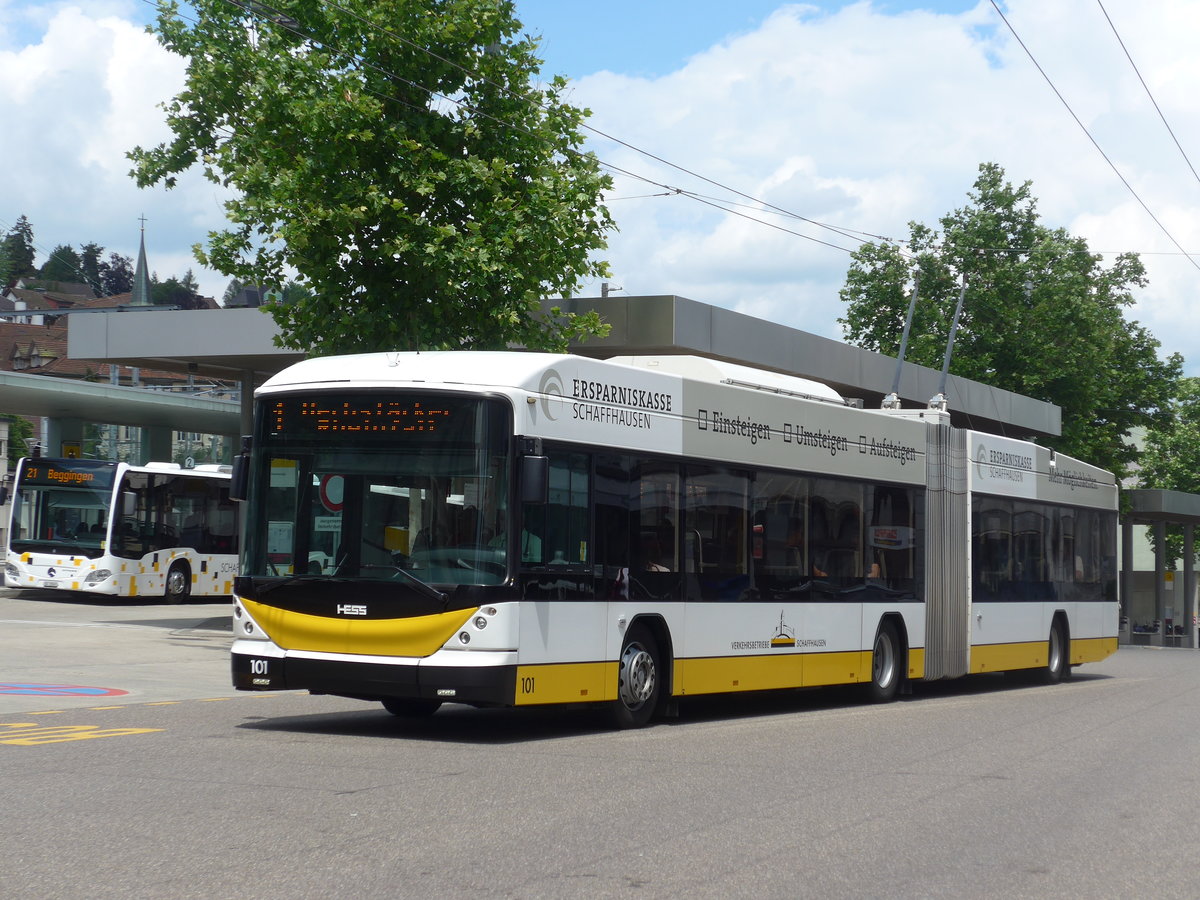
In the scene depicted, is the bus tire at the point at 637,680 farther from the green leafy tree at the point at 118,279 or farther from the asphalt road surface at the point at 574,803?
the green leafy tree at the point at 118,279

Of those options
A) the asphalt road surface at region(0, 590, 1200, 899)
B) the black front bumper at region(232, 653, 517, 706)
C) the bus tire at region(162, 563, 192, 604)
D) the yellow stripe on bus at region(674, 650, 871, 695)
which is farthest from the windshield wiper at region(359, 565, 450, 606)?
the bus tire at region(162, 563, 192, 604)

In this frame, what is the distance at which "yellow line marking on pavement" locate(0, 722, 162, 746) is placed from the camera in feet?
37.2

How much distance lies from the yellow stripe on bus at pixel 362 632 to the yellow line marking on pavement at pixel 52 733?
1.22m

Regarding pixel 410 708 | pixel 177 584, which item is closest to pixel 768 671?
pixel 410 708

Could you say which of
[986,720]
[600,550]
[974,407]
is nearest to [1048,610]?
[986,720]

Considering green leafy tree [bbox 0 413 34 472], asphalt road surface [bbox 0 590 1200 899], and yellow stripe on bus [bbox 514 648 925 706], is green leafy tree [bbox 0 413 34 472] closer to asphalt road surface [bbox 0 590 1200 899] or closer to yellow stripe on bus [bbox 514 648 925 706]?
asphalt road surface [bbox 0 590 1200 899]

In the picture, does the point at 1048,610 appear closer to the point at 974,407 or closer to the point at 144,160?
the point at 144,160

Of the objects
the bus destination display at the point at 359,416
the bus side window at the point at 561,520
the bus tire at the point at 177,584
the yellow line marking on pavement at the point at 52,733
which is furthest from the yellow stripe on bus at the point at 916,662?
the bus tire at the point at 177,584

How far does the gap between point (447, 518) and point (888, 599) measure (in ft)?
24.5

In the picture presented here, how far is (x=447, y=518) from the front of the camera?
39.0 ft

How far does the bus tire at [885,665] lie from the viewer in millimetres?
17719

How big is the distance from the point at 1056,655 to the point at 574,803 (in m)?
15.4

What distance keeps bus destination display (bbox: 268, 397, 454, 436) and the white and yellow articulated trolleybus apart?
0.6 inches

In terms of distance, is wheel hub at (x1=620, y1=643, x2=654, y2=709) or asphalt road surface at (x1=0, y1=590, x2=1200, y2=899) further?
wheel hub at (x1=620, y1=643, x2=654, y2=709)
